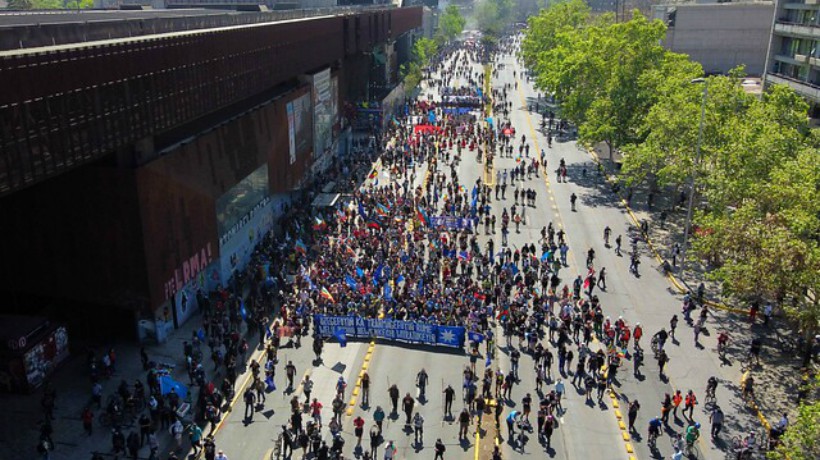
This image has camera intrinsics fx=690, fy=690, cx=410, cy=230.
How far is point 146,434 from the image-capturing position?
24.2 m

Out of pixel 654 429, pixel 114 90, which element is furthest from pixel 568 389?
pixel 114 90

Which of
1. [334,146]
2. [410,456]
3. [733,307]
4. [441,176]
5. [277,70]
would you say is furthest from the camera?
[334,146]

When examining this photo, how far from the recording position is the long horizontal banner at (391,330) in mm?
31375

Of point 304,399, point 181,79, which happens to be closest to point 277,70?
point 181,79

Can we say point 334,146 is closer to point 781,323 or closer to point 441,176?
point 441,176

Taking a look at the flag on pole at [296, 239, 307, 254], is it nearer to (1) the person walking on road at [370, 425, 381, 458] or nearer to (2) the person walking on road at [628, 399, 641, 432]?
(1) the person walking on road at [370, 425, 381, 458]

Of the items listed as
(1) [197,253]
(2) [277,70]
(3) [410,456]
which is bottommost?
(3) [410,456]

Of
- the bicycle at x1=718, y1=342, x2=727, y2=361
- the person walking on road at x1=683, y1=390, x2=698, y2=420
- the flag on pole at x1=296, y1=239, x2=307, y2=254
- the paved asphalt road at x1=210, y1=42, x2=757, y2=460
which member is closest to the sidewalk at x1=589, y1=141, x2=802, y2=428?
the bicycle at x1=718, y1=342, x2=727, y2=361

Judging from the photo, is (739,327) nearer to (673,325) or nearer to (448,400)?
(673,325)

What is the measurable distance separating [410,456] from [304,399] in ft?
18.3

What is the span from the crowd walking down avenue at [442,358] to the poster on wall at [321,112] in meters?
7.10

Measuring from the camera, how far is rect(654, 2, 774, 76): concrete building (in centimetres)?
9425

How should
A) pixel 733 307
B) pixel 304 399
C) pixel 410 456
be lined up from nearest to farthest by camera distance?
pixel 410 456, pixel 304 399, pixel 733 307

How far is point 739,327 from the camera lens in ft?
111
